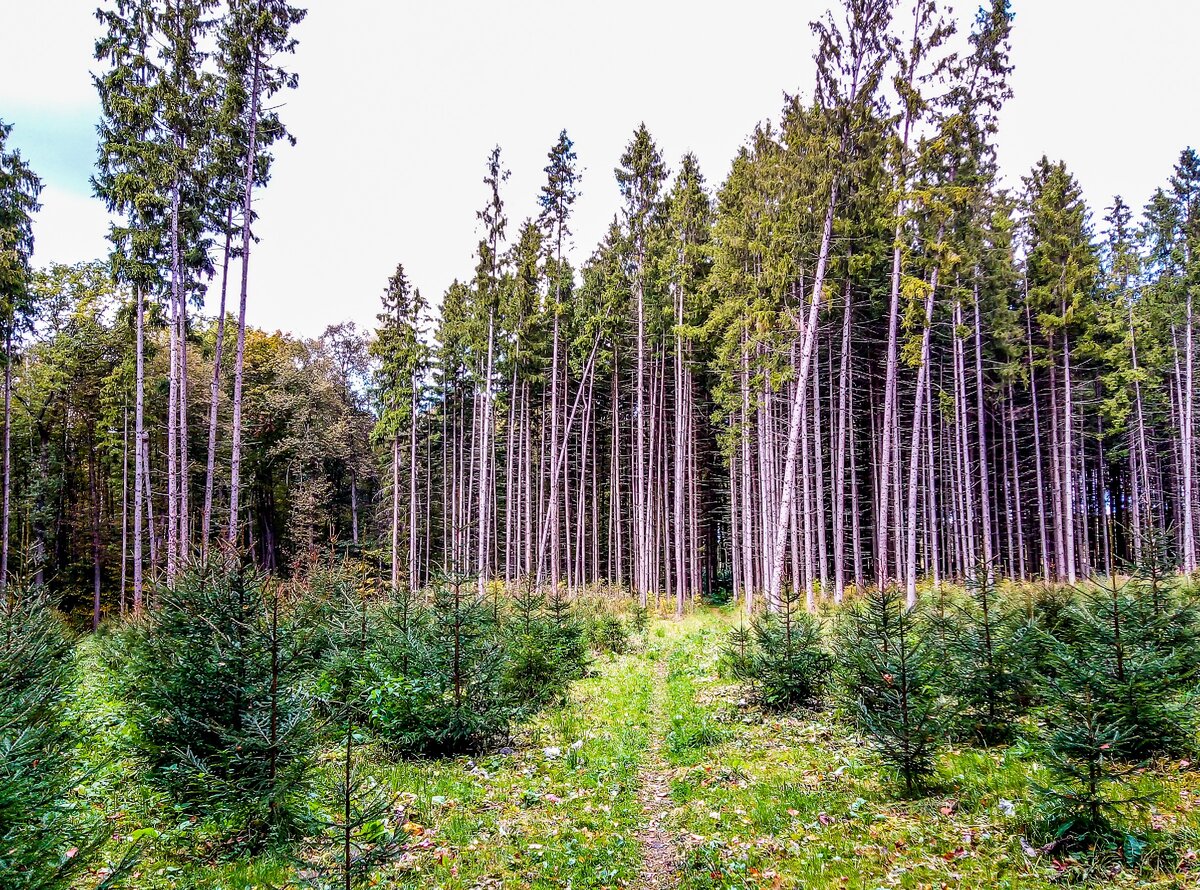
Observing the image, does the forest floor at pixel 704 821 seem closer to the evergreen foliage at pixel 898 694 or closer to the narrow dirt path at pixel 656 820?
the narrow dirt path at pixel 656 820

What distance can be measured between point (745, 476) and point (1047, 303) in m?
19.9

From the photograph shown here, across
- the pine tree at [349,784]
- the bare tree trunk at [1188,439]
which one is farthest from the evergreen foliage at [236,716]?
the bare tree trunk at [1188,439]

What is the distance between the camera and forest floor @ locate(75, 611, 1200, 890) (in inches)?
173

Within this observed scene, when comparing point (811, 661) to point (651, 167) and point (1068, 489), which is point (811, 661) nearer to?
point (651, 167)

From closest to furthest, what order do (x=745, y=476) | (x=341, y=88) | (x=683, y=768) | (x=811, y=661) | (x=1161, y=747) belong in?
(x=1161, y=747) → (x=683, y=768) → (x=811, y=661) → (x=341, y=88) → (x=745, y=476)

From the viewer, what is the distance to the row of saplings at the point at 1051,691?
14.2 feet

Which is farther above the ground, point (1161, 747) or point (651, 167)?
point (651, 167)

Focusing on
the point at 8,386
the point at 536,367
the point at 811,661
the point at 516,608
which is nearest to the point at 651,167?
the point at 536,367

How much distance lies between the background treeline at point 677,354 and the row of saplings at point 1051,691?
599 centimetres

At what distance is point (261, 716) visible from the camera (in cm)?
478

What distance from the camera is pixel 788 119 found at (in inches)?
661

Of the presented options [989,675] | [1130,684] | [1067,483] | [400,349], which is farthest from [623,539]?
[1130,684]

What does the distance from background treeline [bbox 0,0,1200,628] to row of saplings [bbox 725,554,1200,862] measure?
5991mm

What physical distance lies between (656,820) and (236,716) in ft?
14.8
